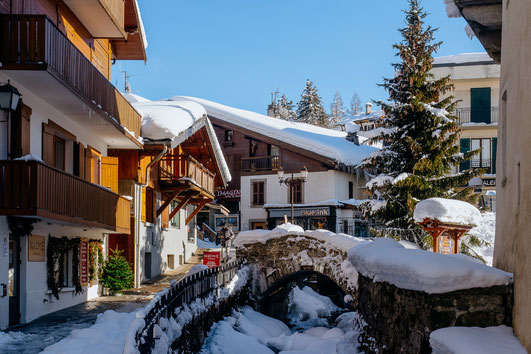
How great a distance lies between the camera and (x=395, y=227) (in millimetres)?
21266

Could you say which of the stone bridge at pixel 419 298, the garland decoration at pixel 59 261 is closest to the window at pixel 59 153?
the garland decoration at pixel 59 261

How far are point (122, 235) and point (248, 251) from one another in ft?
14.0

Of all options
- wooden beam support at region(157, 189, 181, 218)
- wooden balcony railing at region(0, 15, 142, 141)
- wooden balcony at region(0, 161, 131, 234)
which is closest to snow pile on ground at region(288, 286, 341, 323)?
wooden beam support at region(157, 189, 181, 218)

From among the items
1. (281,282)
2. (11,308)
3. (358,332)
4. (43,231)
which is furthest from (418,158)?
(11,308)

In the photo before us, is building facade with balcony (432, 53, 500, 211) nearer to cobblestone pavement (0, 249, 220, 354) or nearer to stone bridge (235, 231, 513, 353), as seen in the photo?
cobblestone pavement (0, 249, 220, 354)

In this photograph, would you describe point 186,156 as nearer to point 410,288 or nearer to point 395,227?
point 395,227

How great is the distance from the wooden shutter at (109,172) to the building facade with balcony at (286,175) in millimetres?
18200

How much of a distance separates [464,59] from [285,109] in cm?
4887

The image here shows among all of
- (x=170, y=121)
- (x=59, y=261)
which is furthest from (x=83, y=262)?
(x=170, y=121)

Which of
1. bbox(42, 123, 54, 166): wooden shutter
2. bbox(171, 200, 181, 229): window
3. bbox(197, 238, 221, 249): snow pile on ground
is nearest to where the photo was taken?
bbox(42, 123, 54, 166): wooden shutter

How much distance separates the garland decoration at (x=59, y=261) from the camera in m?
14.2

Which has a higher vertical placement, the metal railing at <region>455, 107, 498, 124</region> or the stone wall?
the metal railing at <region>455, 107, 498, 124</region>

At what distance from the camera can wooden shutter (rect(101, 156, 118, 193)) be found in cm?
1809

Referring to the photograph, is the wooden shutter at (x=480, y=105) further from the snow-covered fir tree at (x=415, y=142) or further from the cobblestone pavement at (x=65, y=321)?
the cobblestone pavement at (x=65, y=321)
